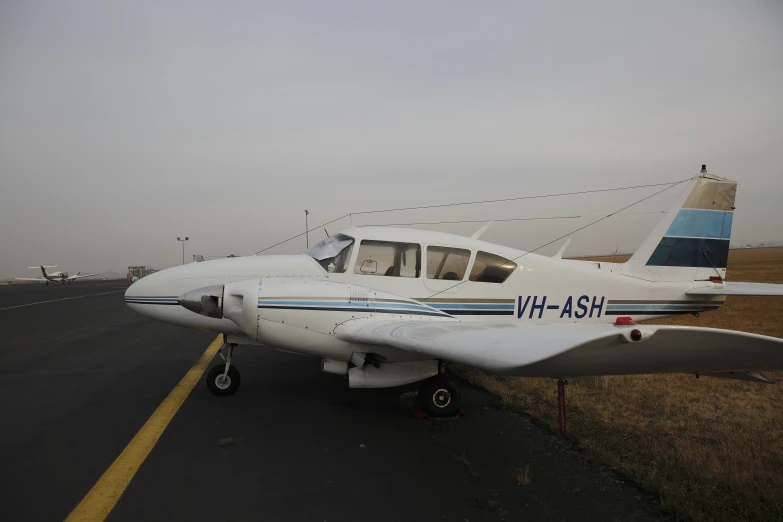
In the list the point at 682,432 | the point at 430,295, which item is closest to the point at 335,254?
the point at 430,295

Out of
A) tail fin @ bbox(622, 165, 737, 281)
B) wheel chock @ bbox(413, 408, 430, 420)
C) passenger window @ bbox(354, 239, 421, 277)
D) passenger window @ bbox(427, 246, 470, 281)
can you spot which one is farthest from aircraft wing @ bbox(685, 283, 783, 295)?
wheel chock @ bbox(413, 408, 430, 420)

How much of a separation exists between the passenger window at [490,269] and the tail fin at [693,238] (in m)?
2.56

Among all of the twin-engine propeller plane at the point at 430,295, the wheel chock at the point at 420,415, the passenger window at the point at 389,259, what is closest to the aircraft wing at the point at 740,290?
the twin-engine propeller plane at the point at 430,295

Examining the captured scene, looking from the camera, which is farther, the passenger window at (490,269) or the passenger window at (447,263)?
the passenger window at (490,269)

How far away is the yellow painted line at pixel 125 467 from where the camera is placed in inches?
120

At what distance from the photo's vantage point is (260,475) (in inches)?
141

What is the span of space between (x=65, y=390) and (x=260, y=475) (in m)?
4.51

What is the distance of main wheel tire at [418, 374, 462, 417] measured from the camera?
5.14 metres

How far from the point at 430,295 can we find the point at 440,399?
151 centimetres

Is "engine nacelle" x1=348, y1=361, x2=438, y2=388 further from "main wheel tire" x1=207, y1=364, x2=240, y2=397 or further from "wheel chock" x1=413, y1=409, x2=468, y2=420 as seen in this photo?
"main wheel tire" x1=207, y1=364, x2=240, y2=397

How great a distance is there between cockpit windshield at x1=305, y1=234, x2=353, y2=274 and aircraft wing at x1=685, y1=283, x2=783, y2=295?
5981mm

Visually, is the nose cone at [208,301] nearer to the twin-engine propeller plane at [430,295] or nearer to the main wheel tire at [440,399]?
A: the twin-engine propeller plane at [430,295]

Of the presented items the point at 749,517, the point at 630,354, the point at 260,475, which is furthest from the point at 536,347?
the point at 260,475

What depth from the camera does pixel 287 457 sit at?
3926 mm
